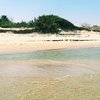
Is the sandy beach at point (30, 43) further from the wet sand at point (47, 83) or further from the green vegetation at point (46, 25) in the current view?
the wet sand at point (47, 83)

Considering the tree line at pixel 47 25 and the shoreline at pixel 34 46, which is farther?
the tree line at pixel 47 25

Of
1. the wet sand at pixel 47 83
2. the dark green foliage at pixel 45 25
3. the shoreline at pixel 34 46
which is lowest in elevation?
the shoreline at pixel 34 46

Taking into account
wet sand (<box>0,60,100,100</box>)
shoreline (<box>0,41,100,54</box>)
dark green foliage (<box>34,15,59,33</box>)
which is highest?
dark green foliage (<box>34,15,59,33</box>)

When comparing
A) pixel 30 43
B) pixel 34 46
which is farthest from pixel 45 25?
pixel 34 46

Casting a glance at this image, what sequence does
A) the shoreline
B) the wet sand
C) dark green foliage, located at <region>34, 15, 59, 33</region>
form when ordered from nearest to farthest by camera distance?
1. the wet sand
2. the shoreline
3. dark green foliage, located at <region>34, 15, 59, 33</region>

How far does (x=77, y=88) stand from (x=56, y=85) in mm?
796

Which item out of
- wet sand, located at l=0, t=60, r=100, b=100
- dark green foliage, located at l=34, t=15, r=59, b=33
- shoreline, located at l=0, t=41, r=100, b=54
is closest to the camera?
wet sand, located at l=0, t=60, r=100, b=100

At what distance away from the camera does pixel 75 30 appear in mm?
42188

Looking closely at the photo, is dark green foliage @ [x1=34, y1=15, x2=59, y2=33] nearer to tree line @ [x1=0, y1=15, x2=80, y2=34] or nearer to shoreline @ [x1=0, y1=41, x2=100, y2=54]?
tree line @ [x1=0, y1=15, x2=80, y2=34]

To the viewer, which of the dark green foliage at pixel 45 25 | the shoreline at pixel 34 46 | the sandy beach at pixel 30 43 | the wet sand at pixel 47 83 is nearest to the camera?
the wet sand at pixel 47 83

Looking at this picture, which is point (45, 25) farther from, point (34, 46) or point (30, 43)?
point (34, 46)

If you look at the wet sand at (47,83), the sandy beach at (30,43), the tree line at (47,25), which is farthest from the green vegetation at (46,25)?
the wet sand at (47,83)

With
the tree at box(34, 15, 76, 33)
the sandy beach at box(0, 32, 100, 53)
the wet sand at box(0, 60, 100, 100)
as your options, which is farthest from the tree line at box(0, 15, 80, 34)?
the wet sand at box(0, 60, 100, 100)

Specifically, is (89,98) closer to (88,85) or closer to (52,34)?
(88,85)
